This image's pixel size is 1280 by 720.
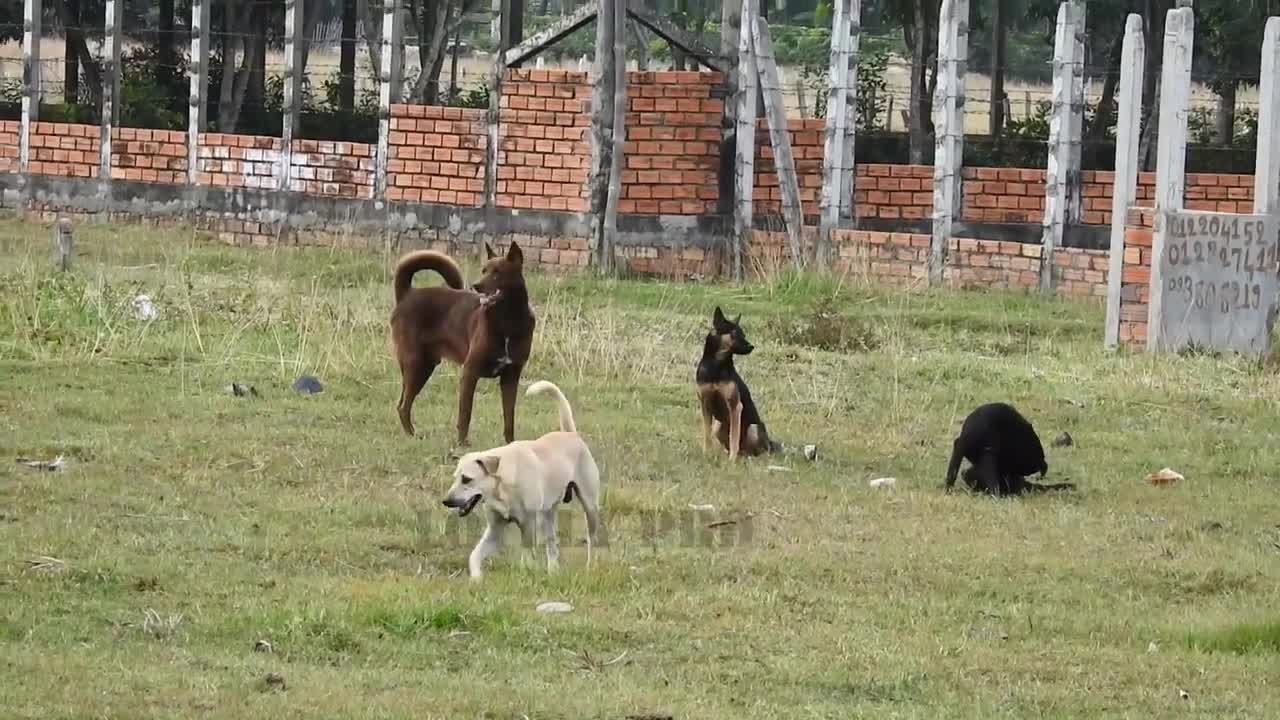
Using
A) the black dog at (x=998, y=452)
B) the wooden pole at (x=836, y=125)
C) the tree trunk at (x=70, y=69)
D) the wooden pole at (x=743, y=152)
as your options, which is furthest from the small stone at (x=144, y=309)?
the tree trunk at (x=70, y=69)

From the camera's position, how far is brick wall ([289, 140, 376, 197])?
19281 millimetres

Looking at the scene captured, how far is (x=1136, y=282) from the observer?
45.4 feet

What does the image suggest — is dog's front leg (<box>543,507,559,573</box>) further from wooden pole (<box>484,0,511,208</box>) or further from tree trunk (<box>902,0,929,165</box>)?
tree trunk (<box>902,0,929,165</box>)

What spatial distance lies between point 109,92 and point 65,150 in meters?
0.75

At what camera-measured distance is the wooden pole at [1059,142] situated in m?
16.6

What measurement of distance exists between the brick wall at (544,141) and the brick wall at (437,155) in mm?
263

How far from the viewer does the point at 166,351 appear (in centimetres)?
1215

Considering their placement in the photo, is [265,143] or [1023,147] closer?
[265,143]

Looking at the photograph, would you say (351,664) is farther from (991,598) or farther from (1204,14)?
(1204,14)

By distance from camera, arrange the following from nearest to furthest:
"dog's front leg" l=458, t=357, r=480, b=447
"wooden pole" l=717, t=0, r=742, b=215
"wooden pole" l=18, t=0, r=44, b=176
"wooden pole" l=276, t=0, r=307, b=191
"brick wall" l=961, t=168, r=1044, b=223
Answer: "dog's front leg" l=458, t=357, r=480, b=447 < "wooden pole" l=717, t=0, r=742, b=215 < "brick wall" l=961, t=168, r=1044, b=223 < "wooden pole" l=276, t=0, r=307, b=191 < "wooden pole" l=18, t=0, r=44, b=176

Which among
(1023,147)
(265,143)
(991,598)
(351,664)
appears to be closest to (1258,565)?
(991,598)

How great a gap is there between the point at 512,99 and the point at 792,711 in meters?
13.2

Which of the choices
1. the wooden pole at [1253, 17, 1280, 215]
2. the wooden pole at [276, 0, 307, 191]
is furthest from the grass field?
the wooden pole at [276, 0, 307, 191]

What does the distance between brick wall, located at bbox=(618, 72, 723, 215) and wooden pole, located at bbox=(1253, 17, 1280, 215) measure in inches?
209
